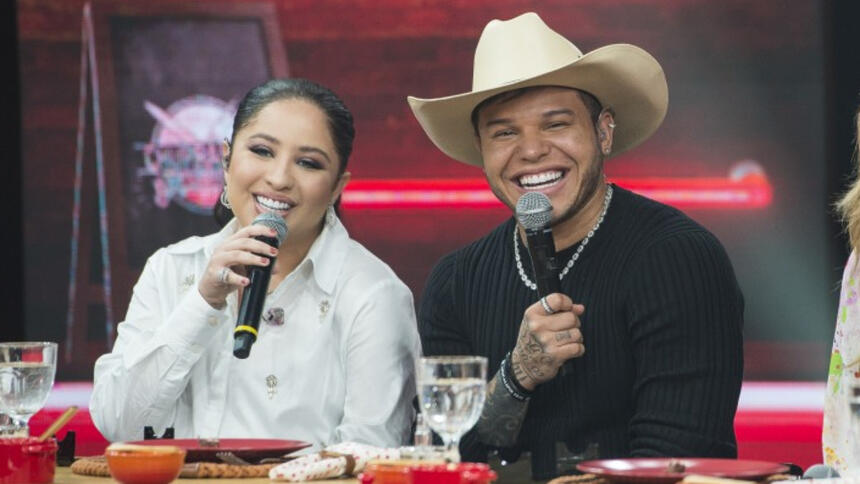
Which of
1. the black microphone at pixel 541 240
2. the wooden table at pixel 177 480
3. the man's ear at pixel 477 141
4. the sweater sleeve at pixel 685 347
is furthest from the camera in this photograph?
the man's ear at pixel 477 141

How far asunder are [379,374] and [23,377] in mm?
800

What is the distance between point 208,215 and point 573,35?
149cm

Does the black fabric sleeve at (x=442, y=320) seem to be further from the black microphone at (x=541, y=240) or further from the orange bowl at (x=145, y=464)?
the orange bowl at (x=145, y=464)

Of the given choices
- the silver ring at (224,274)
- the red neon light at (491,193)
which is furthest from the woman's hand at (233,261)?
the red neon light at (491,193)

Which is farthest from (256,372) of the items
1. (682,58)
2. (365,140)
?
(682,58)

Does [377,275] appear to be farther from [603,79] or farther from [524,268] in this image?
[603,79]

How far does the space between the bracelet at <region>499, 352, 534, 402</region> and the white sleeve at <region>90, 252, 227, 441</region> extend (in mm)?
592

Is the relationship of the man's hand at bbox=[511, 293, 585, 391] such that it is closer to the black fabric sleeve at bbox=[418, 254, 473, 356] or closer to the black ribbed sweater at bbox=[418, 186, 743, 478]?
the black ribbed sweater at bbox=[418, 186, 743, 478]

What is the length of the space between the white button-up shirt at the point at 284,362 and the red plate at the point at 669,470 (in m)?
0.91

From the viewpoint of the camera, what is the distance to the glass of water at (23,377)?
2.30m

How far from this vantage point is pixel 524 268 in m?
2.88

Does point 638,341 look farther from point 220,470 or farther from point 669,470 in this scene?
point 220,470

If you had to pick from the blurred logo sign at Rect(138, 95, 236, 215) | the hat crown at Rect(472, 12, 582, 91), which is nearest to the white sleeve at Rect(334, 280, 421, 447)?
the hat crown at Rect(472, 12, 582, 91)

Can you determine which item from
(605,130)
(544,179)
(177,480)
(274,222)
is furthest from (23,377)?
(605,130)
